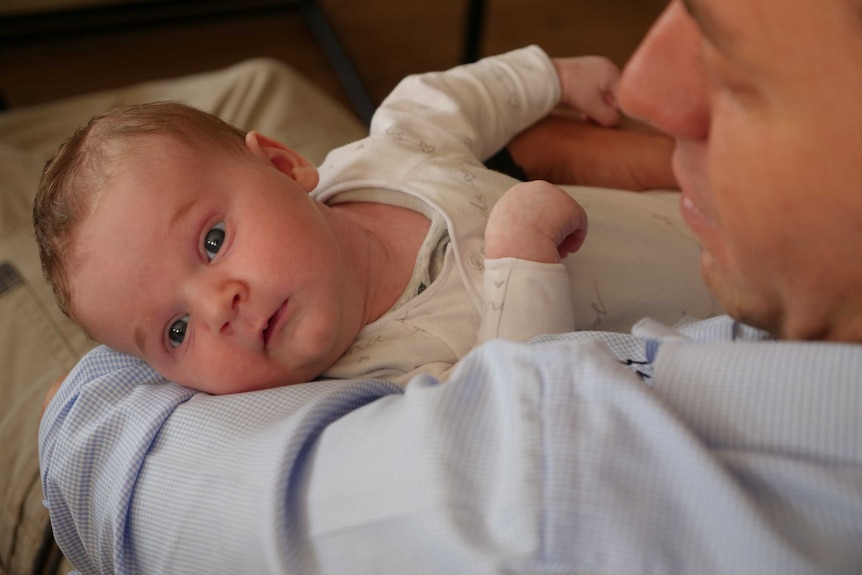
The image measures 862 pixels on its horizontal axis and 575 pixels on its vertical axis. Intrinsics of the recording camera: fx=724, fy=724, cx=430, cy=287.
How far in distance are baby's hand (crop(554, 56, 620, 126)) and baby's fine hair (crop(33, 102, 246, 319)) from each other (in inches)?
20.4

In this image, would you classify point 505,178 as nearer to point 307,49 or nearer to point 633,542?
point 633,542

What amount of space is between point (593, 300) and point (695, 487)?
0.41 meters

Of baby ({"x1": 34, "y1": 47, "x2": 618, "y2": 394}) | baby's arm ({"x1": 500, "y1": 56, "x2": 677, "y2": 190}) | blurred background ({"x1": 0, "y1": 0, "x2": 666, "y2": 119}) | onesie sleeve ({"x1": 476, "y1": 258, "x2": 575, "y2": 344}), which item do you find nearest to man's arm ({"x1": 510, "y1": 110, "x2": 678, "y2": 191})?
baby's arm ({"x1": 500, "y1": 56, "x2": 677, "y2": 190})

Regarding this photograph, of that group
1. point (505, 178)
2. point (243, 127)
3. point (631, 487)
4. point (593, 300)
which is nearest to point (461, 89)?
point (505, 178)

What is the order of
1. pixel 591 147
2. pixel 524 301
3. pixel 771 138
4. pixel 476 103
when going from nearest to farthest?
pixel 771 138
pixel 524 301
pixel 476 103
pixel 591 147

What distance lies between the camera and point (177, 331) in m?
0.76

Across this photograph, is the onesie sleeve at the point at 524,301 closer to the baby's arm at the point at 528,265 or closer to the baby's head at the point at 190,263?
the baby's arm at the point at 528,265

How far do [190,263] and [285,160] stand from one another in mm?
214

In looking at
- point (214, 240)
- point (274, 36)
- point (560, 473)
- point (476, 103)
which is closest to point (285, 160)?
point (214, 240)

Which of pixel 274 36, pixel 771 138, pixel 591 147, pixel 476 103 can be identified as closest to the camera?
pixel 771 138

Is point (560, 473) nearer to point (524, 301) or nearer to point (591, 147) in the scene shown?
point (524, 301)

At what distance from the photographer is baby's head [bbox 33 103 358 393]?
727mm

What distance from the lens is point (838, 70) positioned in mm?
392

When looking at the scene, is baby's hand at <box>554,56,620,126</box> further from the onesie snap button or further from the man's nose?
the man's nose
